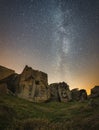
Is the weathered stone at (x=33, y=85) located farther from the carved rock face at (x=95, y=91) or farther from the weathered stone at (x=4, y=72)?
the carved rock face at (x=95, y=91)

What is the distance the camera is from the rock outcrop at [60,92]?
69.2m

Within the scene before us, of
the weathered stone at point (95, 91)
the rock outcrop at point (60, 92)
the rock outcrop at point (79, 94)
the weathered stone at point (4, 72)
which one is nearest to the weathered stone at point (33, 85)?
the rock outcrop at point (60, 92)

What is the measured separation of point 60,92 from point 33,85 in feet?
41.7

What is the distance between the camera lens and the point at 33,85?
217ft

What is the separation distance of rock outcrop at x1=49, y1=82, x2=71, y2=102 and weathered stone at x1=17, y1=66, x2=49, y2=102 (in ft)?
13.1

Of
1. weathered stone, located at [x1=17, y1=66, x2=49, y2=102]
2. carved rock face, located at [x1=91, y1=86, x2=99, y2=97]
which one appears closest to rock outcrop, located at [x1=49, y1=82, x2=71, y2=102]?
weathered stone, located at [x1=17, y1=66, x2=49, y2=102]

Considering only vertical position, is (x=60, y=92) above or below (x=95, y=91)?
below

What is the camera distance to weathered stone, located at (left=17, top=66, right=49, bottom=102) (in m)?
61.8

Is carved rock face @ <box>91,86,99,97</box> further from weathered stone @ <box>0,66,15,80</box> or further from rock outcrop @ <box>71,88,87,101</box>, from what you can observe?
weathered stone @ <box>0,66,15,80</box>

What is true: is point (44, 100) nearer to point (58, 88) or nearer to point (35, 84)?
point (35, 84)

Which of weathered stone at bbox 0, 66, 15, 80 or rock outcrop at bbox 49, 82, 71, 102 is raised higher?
weathered stone at bbox 0, 66, 15, 80

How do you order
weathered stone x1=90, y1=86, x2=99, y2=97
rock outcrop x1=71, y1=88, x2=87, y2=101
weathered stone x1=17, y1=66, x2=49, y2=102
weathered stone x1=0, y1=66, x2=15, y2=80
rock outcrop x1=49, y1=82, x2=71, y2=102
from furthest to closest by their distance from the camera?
rock outcrop x1=71, y1=88, x2=87, y2=101 < weathered stone x1=90, y1=86, x2=99, y2=97 < rock outcrop x1=49, y1=82, x2=71, y2=102 < weathered stone x1=0, y1=66, x2=15, y2=80 < weathered stone x1=17, y1=66, x2=49, y2=102

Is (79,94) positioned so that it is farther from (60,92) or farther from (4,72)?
(4,72)

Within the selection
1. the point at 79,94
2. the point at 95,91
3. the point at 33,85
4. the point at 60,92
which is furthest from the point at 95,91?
the point at 33,85
